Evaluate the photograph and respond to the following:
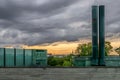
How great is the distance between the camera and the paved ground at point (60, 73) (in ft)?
120

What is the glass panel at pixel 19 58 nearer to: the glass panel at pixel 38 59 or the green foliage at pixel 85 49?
the glass panel at pixel 38 59

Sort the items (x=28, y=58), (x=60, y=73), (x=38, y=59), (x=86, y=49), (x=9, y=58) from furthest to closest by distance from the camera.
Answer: (x=86, y=49)
(x=38, y=59)
(x=28, y=58)
(x=9, y=58)
(x=60, y=73)

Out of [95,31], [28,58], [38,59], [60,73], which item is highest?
[95,31]

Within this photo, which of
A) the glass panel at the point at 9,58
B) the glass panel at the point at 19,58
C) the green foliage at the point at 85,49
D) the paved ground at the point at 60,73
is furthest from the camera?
the green foliage at the point at 85,49

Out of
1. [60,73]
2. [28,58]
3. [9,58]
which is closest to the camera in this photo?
[60,73]

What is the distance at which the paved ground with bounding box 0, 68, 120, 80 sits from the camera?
36.6 meters

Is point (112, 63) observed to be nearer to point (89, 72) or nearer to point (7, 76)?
point (89, 72)

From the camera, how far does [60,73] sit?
37125 mm

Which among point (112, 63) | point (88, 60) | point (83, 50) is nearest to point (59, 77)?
point (88, 60)

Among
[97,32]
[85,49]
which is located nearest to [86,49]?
[85,49]

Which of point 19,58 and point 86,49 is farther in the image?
point 86,49

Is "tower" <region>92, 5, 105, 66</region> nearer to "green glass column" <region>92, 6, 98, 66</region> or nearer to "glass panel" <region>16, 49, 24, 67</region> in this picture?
"green glass column" <region>92, 6, 98, 66</region>

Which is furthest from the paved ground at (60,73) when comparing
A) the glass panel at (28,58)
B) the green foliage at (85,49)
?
the green foliage at (85,49)

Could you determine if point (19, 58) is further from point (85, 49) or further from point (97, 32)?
point (85, 49)
